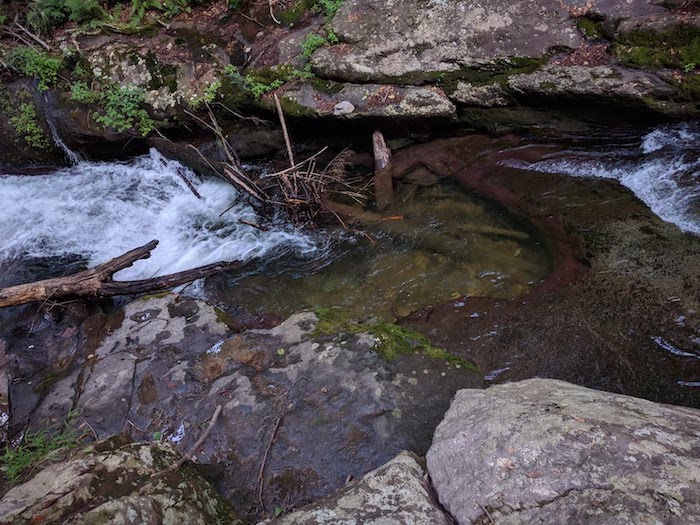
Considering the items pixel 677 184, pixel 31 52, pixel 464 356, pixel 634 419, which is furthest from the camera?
pixel 31 52

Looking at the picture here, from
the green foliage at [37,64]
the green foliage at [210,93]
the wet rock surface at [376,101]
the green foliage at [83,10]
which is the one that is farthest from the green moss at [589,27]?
the green foliage at [37,64]

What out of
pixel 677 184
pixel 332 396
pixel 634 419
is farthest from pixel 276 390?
pixel 677 184

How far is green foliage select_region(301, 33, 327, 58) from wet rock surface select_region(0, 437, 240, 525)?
19.5ft

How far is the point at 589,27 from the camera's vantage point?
6129mm

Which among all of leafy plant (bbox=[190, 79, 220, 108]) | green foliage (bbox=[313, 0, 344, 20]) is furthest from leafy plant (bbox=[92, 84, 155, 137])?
green foliage (bbox=[313, 0, 344, 20])

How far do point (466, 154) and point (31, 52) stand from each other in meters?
7.62

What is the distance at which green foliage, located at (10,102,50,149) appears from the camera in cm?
845

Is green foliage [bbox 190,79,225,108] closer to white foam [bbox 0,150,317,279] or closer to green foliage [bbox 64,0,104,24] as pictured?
white foam [bbox 0,150,317,279]

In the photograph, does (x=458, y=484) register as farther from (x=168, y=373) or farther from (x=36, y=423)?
(x=36, y=423)

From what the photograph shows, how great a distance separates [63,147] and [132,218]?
7.44 feet

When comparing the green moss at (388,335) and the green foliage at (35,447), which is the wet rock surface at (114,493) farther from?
the green moss at (388,335)

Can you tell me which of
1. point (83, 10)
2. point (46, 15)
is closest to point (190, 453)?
point (83, 10)

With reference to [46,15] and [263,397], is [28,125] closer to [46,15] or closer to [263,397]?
[46,15]

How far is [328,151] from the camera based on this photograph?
7.72 meters
